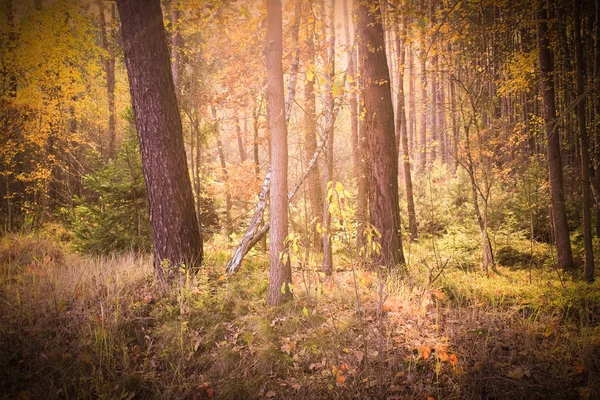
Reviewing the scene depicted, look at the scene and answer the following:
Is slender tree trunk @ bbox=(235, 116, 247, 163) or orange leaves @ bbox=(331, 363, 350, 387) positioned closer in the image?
orange leaves @ bbox=(331, 363, 350, 387)

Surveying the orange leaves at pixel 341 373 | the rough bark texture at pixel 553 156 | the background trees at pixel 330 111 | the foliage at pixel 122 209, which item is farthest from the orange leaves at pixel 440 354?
the rough bark texture at pixel 553 156

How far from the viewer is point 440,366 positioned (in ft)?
9.30

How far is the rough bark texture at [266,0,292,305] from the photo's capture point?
12.6 feet

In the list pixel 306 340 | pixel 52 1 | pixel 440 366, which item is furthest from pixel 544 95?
pixel 52 1

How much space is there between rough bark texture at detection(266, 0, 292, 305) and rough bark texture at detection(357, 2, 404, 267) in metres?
2.28

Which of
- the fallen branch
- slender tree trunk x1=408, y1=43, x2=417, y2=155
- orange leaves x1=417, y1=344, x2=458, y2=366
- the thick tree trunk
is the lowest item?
orange leaves x1=417, y1=344, x2=458, y2=366

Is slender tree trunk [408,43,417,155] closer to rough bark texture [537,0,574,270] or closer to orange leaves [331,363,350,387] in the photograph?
rough bark texture [537,0,574,270]

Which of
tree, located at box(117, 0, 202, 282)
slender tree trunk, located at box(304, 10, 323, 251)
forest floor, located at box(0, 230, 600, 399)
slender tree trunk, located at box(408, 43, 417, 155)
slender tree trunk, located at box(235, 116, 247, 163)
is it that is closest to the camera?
forest floor, located at box(0, 230, 600, 399)

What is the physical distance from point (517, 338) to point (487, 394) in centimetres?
88

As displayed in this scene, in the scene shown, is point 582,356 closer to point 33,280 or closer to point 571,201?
point 33,280

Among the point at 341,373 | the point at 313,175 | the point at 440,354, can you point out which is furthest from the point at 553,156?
the point at 341,373

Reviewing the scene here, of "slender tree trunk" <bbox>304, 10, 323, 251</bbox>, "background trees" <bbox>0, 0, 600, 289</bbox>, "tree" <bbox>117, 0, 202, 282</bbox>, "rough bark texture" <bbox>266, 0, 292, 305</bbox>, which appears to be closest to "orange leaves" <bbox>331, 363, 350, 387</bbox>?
"rough bark texture" <bbox>266, 0, 292, 305</bbox>

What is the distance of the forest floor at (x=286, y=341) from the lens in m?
2.77

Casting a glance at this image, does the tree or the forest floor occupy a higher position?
the tree
